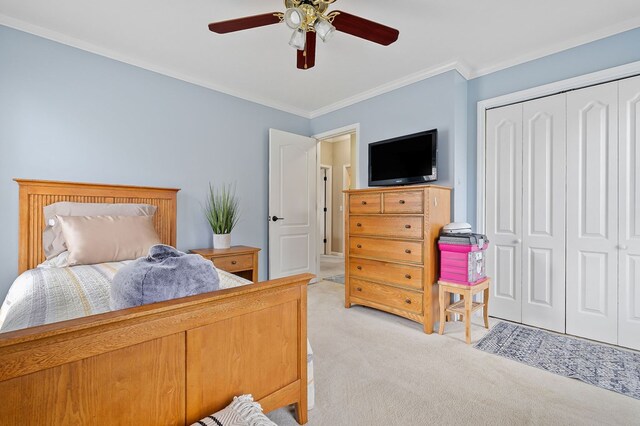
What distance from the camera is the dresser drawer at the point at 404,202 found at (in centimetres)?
267

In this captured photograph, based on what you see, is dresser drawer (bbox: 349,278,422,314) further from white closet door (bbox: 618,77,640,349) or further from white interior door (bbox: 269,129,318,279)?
white closet door (bbox: 618,77,640,349)

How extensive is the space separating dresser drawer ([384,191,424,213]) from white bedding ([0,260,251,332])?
1645 millimetres

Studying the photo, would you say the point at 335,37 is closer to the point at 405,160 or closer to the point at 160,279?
the point at 405,160

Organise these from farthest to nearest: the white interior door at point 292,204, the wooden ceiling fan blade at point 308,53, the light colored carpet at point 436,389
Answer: the white interior door at point 292,204
the wooden ceiling fan blade at point 308,53
the light colored carpet at point 436,389

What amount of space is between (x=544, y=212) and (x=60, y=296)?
356 centimetres

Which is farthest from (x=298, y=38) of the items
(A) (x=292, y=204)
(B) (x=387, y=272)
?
(A) (x=292, y=204)

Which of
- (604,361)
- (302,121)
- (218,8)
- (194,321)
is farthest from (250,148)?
(604,361)

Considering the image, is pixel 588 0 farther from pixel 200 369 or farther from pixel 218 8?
pixel 200 369

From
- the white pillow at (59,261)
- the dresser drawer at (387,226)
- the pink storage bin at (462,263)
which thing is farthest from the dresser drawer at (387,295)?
the white pillow at (59,261)

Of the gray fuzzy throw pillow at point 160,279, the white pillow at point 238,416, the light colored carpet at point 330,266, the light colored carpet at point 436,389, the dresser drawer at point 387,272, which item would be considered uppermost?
the gray fuzzy throw pillow at point 160,279

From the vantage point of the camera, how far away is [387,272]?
9.62 ft

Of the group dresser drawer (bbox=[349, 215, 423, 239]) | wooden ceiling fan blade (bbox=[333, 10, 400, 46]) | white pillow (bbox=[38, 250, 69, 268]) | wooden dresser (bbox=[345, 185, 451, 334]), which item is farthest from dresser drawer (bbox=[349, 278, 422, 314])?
white pillow (bbox=[38, 250, 69, 268])

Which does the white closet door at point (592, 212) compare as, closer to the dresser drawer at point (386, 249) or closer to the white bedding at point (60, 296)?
Answer: the dresser drawer at point (386, 249)

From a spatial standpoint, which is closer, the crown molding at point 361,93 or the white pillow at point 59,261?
the white pillow at point 59,261
